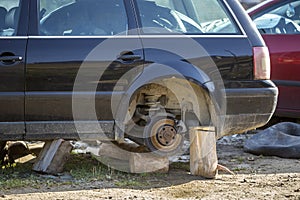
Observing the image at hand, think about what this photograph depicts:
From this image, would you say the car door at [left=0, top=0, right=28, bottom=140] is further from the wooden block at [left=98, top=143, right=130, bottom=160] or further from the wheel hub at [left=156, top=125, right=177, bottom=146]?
the wheel hub at [left=156, top=125, right=177, bottom=146]

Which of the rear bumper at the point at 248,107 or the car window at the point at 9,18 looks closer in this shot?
the car window at the point at 9,18

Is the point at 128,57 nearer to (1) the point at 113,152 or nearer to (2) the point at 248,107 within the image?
(1) the point at 113,152

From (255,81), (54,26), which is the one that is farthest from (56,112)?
(255,81)

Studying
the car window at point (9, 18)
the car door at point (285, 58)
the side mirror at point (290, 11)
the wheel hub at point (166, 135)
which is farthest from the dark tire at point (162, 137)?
the side mirror at point (290, 11)

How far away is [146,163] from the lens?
21.2 feet

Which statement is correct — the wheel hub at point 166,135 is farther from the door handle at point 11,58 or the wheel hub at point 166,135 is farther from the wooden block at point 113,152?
the door handle at point 11,58

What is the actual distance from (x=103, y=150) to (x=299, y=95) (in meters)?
2.67

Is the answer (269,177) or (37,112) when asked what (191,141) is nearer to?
(269,177)

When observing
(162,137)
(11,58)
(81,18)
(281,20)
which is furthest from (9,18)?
(281,20)

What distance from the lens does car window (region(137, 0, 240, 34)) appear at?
21.0ft

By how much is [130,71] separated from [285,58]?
274 cm

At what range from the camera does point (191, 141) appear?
6430 millimetres

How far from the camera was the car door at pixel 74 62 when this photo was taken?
6117 mm

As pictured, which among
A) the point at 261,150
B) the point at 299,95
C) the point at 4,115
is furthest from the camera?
the point at 299,95
